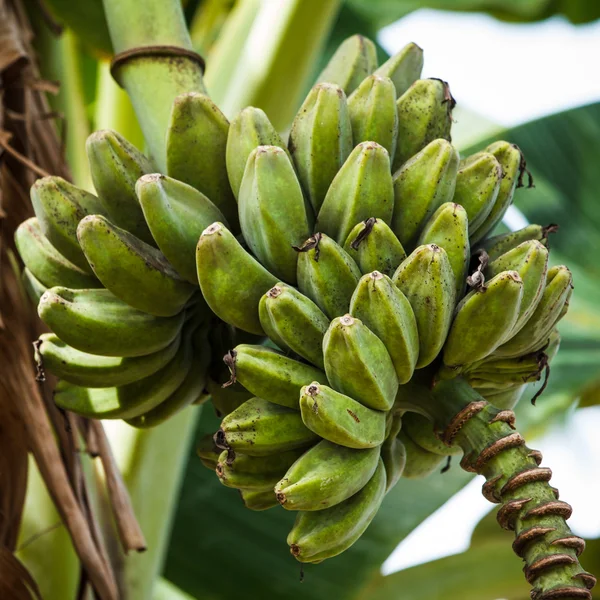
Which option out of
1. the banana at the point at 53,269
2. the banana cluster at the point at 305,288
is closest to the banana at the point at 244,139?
the banana cluster at the point at 305,288

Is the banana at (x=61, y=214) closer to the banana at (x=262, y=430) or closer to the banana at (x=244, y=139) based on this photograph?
the banana at (x=244, y=139)

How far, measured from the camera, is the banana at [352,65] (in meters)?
1.07

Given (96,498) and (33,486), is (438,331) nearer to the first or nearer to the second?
(96,498)

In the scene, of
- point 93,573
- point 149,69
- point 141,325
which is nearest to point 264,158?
point 141,325

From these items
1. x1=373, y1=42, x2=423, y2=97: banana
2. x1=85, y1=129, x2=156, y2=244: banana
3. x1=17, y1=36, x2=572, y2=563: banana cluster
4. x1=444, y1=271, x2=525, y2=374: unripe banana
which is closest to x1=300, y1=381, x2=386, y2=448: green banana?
x1=17, y1=36, x2=572, y2=563: banana cluster

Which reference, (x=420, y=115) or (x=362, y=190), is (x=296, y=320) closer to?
(x=362, y=190)

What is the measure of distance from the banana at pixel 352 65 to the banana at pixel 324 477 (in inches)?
20.5

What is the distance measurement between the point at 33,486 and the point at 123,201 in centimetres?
73

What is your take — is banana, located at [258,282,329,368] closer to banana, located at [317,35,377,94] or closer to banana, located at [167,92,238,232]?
banana, located at [167,92,238,232]

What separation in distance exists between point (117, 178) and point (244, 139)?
16 centimetres

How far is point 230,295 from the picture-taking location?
820 mm

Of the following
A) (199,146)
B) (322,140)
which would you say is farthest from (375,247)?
(199,146)

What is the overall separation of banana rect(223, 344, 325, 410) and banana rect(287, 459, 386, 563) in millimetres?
110

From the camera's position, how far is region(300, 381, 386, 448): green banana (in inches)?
28.1
